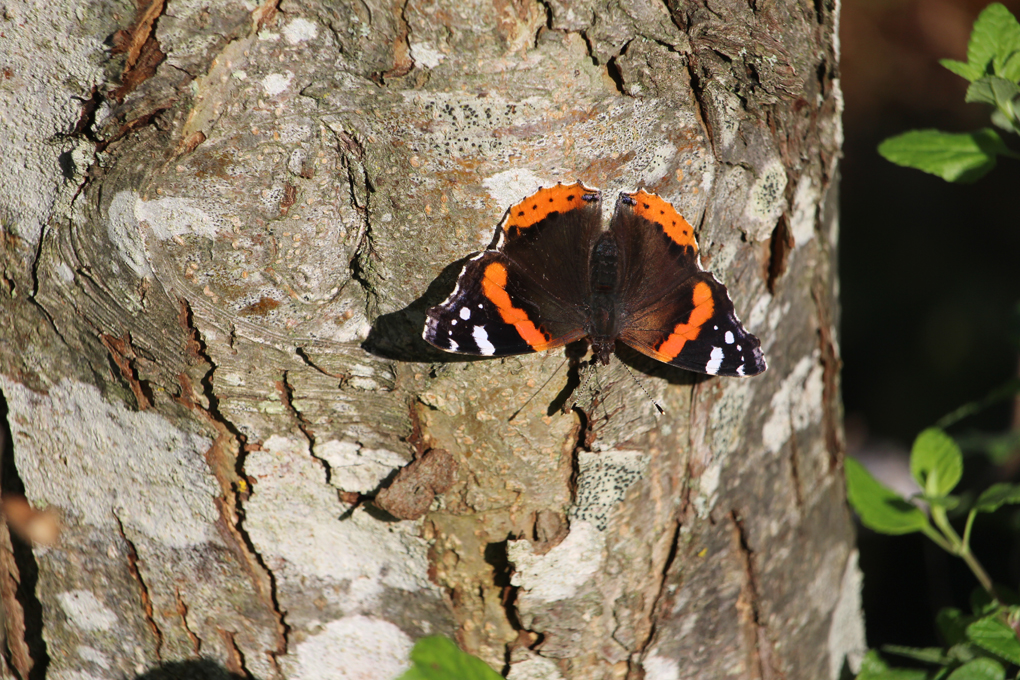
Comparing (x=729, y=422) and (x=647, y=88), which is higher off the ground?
(x=647, y=88)

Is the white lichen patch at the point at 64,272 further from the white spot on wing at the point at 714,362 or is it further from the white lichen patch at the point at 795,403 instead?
the white lichen patch at the point at 795,403

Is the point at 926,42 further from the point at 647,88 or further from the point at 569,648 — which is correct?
the point at 569,648

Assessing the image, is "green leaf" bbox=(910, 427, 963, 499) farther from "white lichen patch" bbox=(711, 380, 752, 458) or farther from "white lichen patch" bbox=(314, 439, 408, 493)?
"white lichen patch" bbox=(314, 439, 408, 493)

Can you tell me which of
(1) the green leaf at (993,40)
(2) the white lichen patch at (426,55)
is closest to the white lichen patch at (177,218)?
(2) the white lichen patch at (426,55)

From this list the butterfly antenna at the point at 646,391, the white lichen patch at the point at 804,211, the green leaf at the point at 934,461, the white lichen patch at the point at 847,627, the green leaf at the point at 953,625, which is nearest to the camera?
the butterfly antenna at the point at 646,391

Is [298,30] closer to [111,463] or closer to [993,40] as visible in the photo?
[111,463]

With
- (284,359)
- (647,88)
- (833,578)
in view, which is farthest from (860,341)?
(284,359)

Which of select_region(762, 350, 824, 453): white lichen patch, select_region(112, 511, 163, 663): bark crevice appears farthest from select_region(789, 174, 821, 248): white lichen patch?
select_region(112, 511, 163, 663): bark crevice
